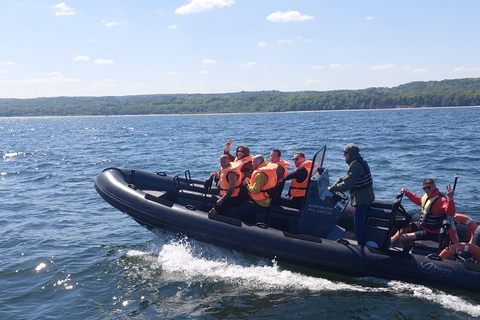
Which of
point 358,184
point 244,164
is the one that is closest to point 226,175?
point 244,164

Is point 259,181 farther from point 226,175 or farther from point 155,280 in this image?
point 155,280

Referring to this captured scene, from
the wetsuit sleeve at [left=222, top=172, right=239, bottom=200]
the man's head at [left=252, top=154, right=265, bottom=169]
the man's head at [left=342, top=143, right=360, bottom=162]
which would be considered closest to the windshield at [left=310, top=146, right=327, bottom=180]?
the man's head at [left=342, top=143, right=360, bottom=162]

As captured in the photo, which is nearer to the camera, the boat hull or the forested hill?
the boat hull

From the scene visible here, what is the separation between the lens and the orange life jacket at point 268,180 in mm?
6395

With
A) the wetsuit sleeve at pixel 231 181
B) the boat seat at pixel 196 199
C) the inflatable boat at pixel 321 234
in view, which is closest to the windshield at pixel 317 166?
the inflatable boat at pixel 321 234

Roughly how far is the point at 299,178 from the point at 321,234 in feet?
2.73

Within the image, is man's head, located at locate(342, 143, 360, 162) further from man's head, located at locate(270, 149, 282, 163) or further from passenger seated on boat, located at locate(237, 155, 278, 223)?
man's head, located at locate(270, 149, 282, 163)

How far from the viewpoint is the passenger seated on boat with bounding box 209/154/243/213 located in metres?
6.57

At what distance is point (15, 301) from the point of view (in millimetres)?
5930

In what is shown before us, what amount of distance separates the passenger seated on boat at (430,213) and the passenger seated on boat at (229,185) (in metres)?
2.27

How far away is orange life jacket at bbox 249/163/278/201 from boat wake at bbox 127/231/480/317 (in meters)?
0.89

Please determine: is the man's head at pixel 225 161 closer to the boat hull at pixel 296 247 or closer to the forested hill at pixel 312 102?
the boat hull at pixel 296 247

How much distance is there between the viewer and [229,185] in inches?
260

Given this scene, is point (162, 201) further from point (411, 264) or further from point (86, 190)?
point (86, 190)
